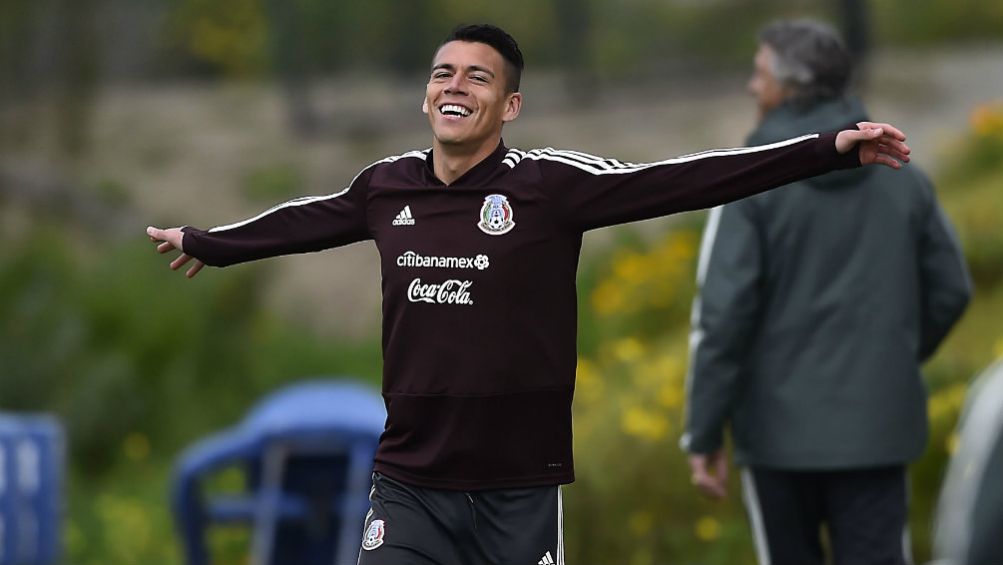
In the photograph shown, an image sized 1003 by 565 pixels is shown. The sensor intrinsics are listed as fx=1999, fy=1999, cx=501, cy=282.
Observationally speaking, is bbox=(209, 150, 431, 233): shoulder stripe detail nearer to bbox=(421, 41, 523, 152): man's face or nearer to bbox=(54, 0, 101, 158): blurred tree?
bbox=(421, 41, 523, 152): man's face

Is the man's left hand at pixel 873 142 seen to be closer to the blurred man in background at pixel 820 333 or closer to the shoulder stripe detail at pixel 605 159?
the shoulder stripe detail at pixel 605 159

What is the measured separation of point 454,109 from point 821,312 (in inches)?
70.6

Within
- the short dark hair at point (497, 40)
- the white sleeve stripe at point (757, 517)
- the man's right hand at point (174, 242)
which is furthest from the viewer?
the white sleeve stripe at point (757, 517)

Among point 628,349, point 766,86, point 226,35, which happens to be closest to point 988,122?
Answer: point 628,349

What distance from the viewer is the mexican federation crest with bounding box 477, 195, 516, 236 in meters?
5.10

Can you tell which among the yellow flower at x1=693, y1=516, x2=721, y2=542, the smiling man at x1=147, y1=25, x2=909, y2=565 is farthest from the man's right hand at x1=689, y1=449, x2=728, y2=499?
the yellow flower at x1=693, y1=516, x2=721, y2=542

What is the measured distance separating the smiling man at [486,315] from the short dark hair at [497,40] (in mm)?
42

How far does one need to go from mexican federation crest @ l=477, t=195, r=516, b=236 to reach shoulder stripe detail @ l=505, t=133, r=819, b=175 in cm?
14

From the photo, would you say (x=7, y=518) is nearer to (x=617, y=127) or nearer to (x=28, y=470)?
(x=28, y=470)

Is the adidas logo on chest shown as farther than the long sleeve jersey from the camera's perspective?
Yes

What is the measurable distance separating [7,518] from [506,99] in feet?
16.6

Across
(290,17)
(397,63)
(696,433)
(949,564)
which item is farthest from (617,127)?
(949,564)

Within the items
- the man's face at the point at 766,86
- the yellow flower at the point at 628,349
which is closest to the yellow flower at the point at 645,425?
the yellow flower at the point at 628,349

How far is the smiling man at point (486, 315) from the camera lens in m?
5.06
